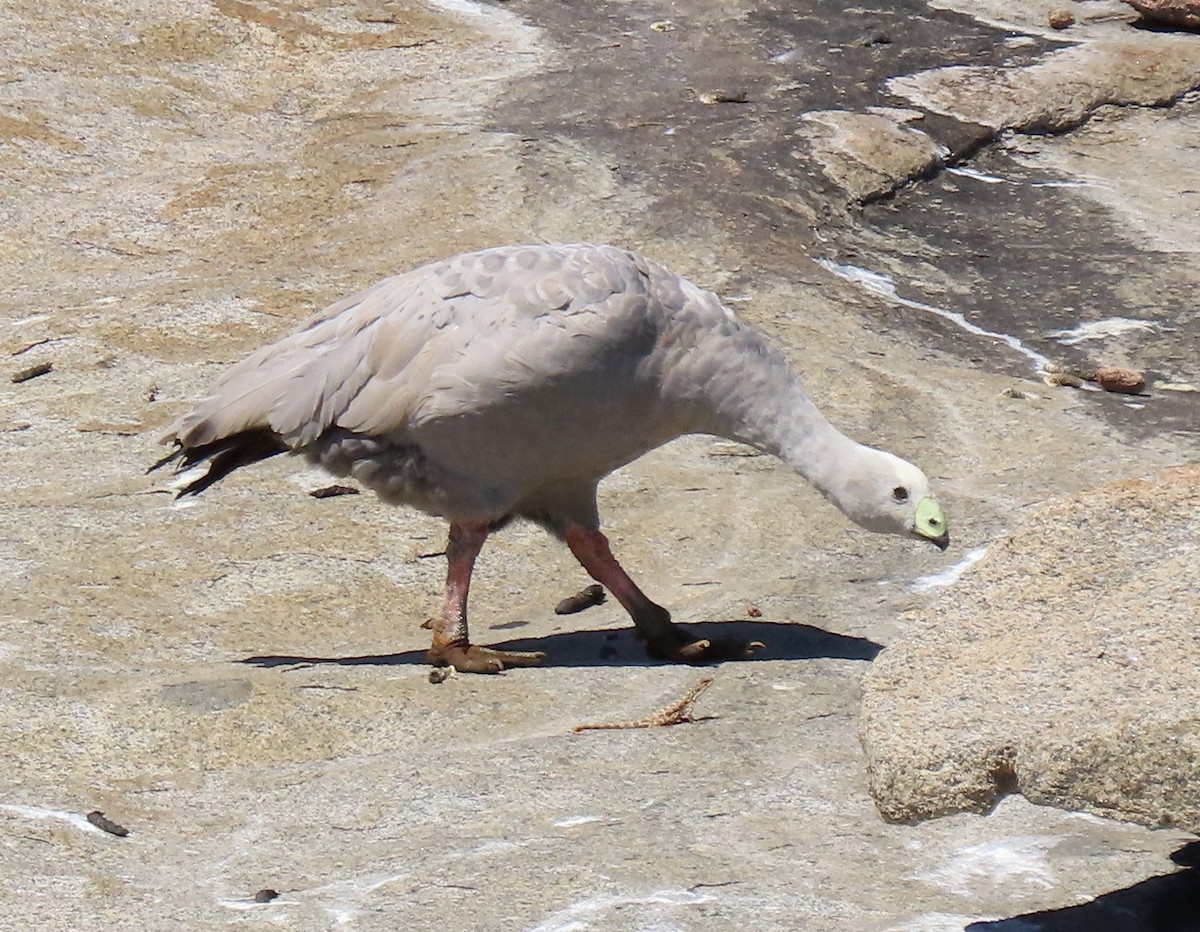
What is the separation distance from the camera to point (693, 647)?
590 cm

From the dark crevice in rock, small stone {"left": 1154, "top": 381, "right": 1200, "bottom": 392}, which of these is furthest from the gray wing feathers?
the dark crevice in rock

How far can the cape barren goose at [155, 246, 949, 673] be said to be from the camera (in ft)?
18.5

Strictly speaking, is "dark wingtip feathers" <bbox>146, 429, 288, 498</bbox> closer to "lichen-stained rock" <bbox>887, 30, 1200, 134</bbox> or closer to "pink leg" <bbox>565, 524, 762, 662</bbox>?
"pink leg" <bbox>565, 524, 762, 662</bbox>

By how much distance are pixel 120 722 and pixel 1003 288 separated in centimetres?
654

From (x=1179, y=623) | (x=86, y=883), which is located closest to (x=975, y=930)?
(x=1179, y=623)

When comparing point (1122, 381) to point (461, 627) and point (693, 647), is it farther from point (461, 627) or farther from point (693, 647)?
point (461, 627)

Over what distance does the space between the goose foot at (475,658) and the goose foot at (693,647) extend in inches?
15.3

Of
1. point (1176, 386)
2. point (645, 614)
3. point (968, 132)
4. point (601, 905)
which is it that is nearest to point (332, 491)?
point (645, 614)

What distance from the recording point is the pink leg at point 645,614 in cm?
590

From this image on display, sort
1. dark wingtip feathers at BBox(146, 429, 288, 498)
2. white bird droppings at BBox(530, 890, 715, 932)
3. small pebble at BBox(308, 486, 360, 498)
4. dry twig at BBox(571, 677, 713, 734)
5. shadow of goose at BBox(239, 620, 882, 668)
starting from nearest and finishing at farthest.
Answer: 1. white bird droppings at BBox(530, 890, 715, 932)
2. dry twig at BBox(571, 677, 713, 734)
3. shadow of goose at BBox(239, 620, 882, 668)
4. dark wingtip feathers at BBox(146, 429, 288, 498)
5. small pebble at BBox(308, 486, 360, 498)

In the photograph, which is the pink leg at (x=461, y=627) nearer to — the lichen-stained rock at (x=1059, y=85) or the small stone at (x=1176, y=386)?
the small stone at (x=1176, y=386)

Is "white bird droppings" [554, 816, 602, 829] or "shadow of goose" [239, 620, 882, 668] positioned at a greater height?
"white bird droppings" [554, 816, 602, 829]

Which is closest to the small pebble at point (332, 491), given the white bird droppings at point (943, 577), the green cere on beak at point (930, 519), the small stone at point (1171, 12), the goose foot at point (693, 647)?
the goose foot at point (693, 647)

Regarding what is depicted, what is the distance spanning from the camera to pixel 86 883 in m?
4.21
